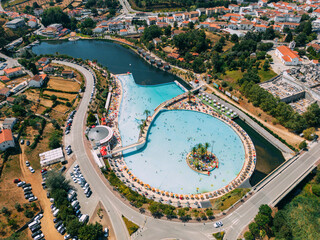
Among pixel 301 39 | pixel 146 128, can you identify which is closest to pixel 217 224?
pixel 146 128

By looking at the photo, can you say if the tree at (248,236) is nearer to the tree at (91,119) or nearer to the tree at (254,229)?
the tree at (254,229)

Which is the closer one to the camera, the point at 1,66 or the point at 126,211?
the point at 126,211

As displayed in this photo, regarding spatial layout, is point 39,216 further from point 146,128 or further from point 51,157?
point 146,128

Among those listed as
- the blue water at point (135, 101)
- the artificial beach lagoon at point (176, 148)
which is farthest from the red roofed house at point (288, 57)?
the blue water at point (135, 101)

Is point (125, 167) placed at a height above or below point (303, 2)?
below

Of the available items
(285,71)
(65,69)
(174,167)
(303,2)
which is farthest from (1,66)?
(303,2)

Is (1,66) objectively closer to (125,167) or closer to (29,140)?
(29,140)
